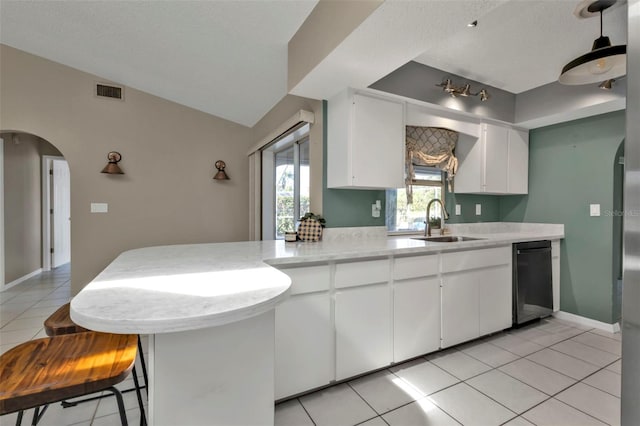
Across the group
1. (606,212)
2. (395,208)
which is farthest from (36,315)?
(606,212)

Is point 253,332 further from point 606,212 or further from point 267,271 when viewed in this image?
point 606,212

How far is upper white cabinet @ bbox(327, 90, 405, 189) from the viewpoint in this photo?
232cm

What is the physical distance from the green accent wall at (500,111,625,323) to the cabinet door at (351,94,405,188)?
210 centimetres

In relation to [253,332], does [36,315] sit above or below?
below

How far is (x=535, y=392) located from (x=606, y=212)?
7.02 ft

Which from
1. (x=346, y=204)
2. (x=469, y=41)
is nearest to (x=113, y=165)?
(x=346, y=204)

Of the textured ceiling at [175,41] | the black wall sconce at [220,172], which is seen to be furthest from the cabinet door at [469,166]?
the black wall sconce at [220,172]

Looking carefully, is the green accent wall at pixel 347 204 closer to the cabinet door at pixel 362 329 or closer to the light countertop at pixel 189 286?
the light countertop at pixel 189 286

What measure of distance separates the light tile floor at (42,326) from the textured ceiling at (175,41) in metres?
2.56

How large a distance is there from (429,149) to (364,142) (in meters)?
1.07

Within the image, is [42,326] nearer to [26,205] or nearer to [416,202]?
[26,205]

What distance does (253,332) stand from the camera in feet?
3.38

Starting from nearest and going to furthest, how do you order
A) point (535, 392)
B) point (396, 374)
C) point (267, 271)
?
1. point (267, 271)
2. point (535, 392)
3. point (396, 374)

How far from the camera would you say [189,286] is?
106cm
